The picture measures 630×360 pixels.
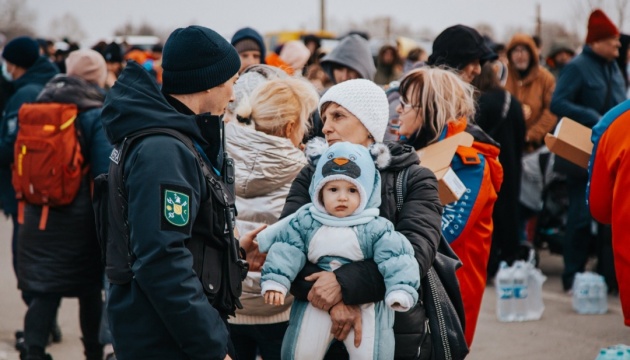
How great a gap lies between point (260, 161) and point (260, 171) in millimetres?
46

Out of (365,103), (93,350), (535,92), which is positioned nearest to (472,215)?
(365,103)

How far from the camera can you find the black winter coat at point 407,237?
3.37 meters

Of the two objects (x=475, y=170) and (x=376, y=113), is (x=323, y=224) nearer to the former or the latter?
(x=376, y=113)

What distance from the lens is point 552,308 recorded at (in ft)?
25.8

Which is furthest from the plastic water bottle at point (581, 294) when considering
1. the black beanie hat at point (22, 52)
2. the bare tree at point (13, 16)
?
the bare tree at point (13, 16)

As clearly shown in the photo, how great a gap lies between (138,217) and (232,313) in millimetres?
582

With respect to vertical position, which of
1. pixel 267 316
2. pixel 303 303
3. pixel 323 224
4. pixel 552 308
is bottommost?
pixel 552 308

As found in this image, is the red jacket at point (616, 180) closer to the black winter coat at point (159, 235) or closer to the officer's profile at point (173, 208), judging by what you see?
the officer's profile at point (173, 208)

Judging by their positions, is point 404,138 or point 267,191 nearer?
point 267,191

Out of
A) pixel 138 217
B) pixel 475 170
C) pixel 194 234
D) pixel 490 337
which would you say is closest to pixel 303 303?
pixel 194 234

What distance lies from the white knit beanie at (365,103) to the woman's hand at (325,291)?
778 millimetres

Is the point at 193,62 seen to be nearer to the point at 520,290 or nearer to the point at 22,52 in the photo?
the point at 520,290

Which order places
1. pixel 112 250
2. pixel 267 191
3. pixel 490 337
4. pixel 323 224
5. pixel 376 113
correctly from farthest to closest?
pixel 490 337, pixel 267 191, pixel 376 113, pixel 323 224, pixel 112 250

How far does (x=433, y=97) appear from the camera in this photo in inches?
176
